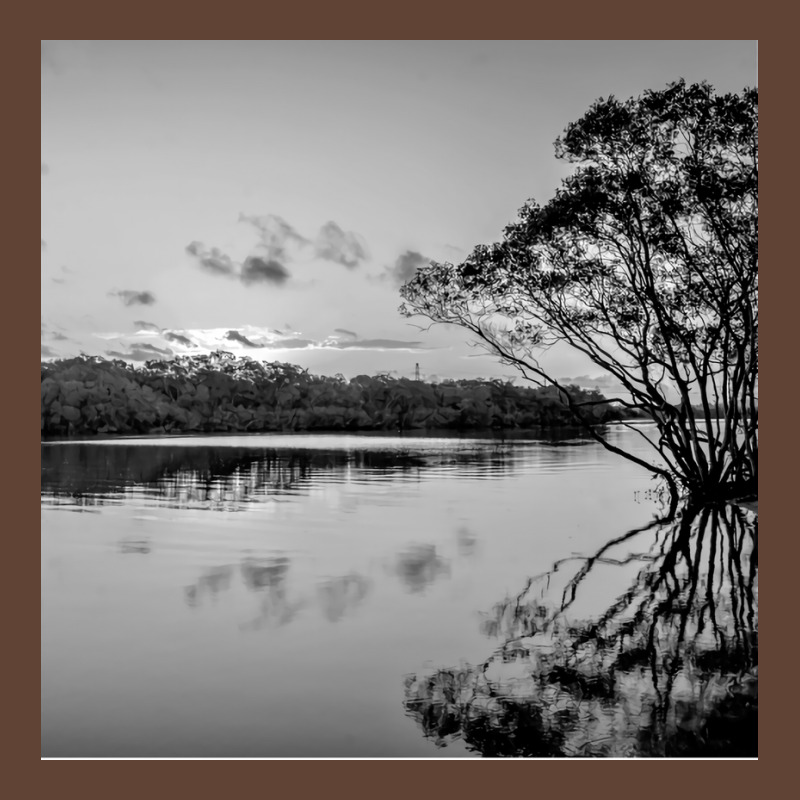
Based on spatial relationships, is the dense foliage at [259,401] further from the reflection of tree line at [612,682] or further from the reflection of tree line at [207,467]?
the reflection of tree line at [612,682]

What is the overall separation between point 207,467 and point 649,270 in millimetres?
17548

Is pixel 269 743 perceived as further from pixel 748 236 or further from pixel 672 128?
pixel 672 128

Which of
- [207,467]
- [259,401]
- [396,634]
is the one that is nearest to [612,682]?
[396,634]

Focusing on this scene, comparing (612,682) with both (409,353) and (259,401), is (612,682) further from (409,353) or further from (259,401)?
(259,401)

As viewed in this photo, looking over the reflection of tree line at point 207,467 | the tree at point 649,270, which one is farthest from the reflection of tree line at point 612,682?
the reflection of tree line at point 207,467

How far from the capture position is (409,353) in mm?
13031

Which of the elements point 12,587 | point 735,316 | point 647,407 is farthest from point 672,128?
point 12,587

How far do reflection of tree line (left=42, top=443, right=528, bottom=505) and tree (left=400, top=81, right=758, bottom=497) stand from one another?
274 inches

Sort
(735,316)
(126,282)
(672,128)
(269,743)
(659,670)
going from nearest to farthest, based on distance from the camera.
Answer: (269,743) < (659,670) < (126,282) < (672,128) < (735,316)

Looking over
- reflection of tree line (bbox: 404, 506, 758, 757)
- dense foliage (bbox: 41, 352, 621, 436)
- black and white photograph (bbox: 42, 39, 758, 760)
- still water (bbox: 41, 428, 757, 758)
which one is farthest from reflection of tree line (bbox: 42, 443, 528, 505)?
reflection of tree line (bbox: 404, 506, 758, 757)

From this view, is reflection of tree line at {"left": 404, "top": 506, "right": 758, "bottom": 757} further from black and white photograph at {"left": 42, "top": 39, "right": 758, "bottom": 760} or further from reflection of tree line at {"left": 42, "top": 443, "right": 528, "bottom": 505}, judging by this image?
reflection of tree line at {"left": 42, "top": 443, "right": 528, "bottom": 505}

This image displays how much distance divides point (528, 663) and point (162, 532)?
8135 millimetres

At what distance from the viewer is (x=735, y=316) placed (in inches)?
538

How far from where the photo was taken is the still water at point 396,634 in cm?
480
